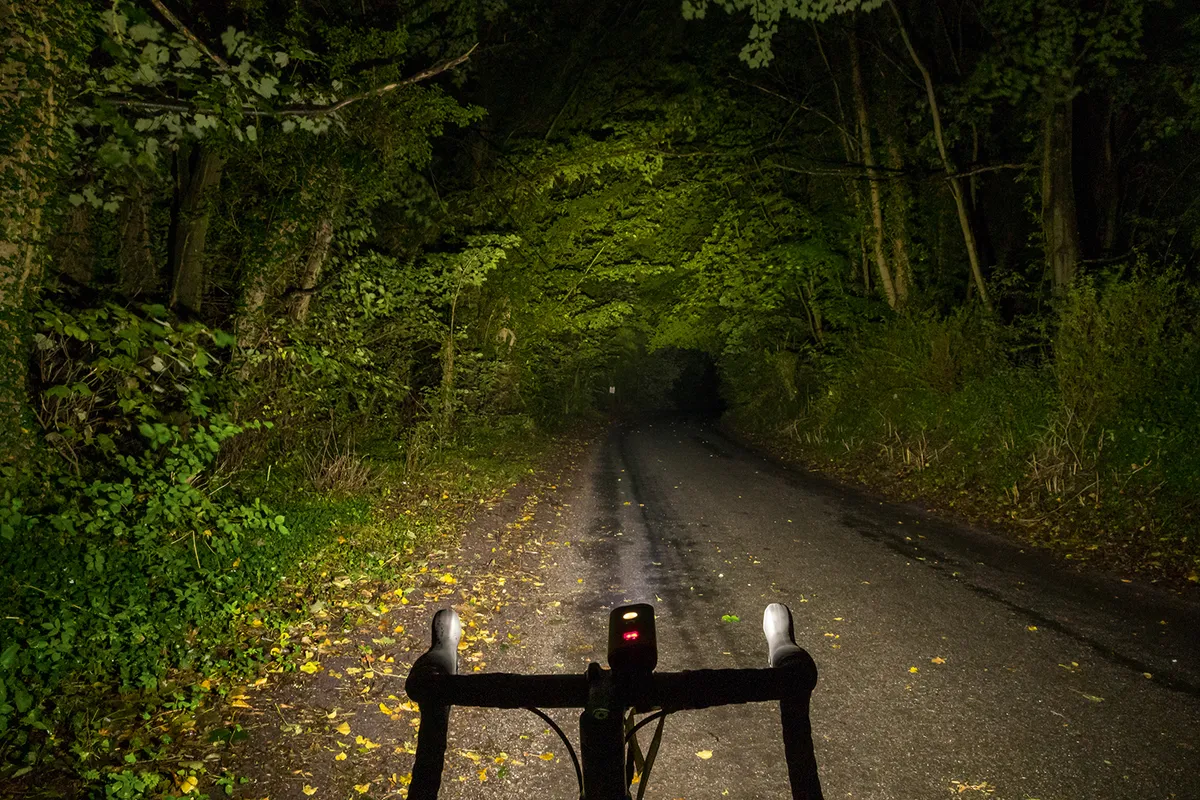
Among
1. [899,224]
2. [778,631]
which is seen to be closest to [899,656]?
[778,631]

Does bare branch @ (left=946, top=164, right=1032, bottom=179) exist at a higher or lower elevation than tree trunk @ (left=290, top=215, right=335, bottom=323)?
higher

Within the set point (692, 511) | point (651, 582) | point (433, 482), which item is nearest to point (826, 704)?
point (651, 582)

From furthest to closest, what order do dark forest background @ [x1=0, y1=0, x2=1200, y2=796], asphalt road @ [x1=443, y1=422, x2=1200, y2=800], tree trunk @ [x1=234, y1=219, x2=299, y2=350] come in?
tree trunk @ [x1=234, y1=219, x2=299, y2=350] < dark forest background @ [x1=0, y1=0, x2=1200, y2=796] < asphalt road @ [x1=443, y1=422, x2=1200, y2=800]

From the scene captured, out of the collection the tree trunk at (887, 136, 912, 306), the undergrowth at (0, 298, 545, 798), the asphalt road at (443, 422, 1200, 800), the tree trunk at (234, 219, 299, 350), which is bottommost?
the asphalt road at (443, 422, 1200, 800)

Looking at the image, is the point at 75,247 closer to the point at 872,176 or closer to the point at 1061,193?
the point at 1061,193

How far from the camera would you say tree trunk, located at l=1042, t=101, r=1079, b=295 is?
36.7ft

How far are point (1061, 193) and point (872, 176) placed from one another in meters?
4.80

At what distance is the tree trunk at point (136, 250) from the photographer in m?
7.78

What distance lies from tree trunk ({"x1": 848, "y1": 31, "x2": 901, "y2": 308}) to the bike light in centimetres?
1614

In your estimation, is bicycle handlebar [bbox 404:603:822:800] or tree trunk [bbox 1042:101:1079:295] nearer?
bicycle handlebar [bbox 404:603:822:800]

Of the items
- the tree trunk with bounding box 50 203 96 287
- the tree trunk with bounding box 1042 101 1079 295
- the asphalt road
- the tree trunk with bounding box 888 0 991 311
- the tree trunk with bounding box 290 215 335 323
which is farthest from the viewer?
the tree trunk with bounding box 888 0 991 311

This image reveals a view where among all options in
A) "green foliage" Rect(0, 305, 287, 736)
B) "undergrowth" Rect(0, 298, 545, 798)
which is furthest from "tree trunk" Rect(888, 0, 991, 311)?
"green foliage" Rect(0, 305, 287, 736)

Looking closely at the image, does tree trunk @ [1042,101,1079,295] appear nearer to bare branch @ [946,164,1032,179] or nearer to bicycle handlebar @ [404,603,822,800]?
bare branch @ [946,164,1032,179]

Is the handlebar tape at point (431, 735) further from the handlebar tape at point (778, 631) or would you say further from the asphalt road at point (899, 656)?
the asphalt road at point (899, 656)
